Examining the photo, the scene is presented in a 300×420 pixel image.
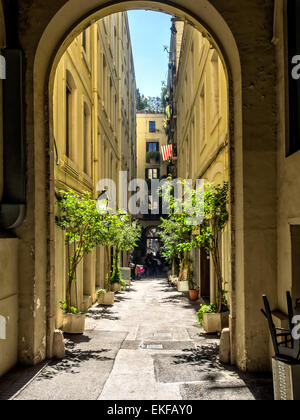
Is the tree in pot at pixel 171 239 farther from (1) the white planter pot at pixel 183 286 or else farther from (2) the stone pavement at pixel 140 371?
(2) the stone pavement at pixel 140 371

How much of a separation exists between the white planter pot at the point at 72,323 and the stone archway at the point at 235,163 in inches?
92.8

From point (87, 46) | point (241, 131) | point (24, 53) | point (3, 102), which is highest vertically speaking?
point (87, 46)

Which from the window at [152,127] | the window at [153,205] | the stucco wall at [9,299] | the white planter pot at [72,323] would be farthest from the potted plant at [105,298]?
the window at [152,127]

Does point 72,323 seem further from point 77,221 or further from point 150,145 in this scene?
point 150,145

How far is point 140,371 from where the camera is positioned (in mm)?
6711

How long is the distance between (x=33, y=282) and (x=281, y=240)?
3.89 meters

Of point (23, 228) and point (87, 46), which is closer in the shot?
point (23, 228)

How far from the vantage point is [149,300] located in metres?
16.8

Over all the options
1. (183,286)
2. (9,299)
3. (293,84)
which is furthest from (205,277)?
(293,84)

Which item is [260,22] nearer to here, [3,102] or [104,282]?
[3,102]

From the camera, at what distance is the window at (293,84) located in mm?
5977

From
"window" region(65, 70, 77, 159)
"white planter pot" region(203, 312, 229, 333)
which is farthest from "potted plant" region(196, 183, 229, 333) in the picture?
"window" region(65, 70, 77, 159)

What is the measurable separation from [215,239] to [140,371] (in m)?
3.66
